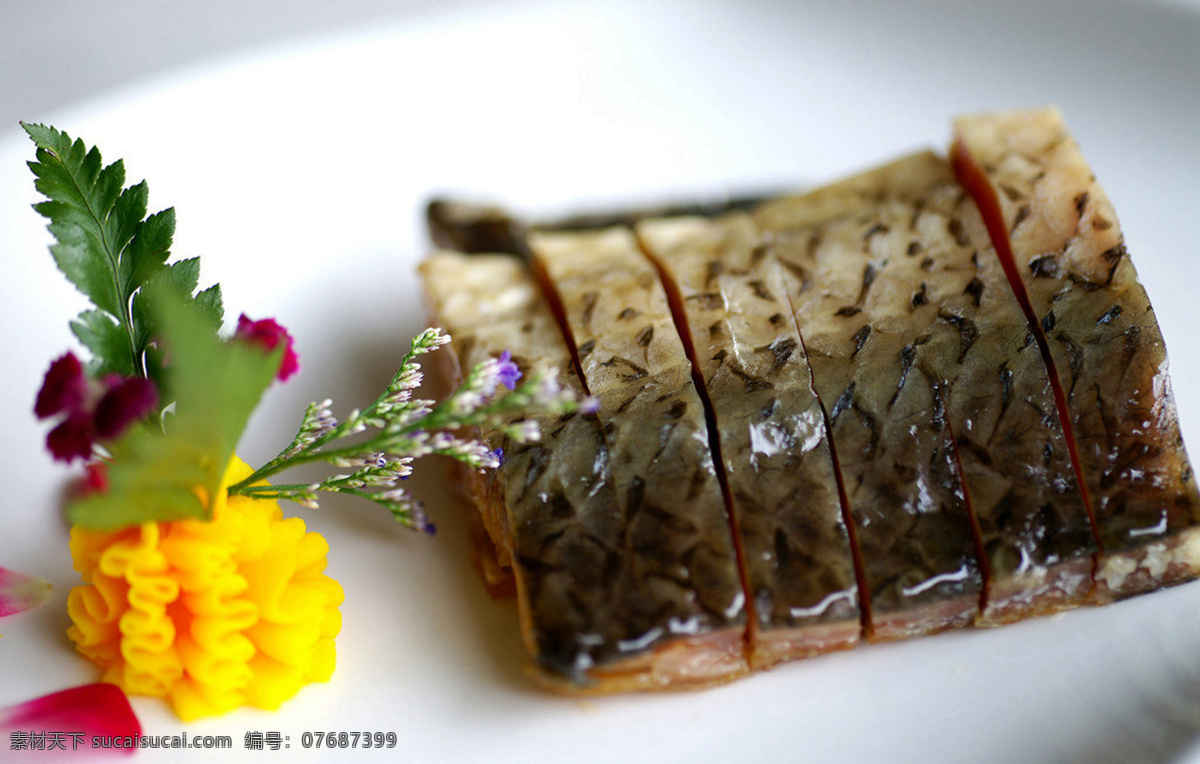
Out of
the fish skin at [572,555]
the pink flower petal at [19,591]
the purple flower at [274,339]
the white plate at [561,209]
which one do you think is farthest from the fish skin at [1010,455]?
the pink flower petal at [19,591]

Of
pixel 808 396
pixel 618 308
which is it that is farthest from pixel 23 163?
pixel 808 396

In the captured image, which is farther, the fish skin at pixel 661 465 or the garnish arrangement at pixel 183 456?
the fish skin at pixel 661 465

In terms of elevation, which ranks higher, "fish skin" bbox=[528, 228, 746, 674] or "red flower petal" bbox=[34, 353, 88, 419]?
"red flower petal" bbox=[34, 353, 88, 419]

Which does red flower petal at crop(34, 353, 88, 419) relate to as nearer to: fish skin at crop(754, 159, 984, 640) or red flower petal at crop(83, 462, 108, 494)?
red flower petal at crop(83, 462, 108, 494)

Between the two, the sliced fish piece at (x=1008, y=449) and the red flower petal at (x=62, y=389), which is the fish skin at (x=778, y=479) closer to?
the sliced fish piece at (x=1008, y=449)

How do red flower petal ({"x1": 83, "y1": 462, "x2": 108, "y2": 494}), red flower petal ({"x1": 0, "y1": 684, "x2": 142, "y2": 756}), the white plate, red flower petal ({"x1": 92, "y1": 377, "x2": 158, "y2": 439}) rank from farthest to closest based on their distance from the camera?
the white plate → red flower petal ({"x1": 0, "y1": 684, "x2": 142, "y2": 756}) → red flower petal ({"x1": 83, "y1": 462, "x2": 108, "y2": 494}) → red flower petal ({"x1": 92, "y1": 377, "x2": 158, "y2": 439})

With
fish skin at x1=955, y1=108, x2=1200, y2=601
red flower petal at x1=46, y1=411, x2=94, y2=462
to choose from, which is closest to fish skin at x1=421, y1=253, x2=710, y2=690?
red flower petal at x1=46, y1=411, x2=94, y2=462

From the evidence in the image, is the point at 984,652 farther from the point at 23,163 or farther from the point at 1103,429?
the point at 23,163

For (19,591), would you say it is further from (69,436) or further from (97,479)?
(69,436)
